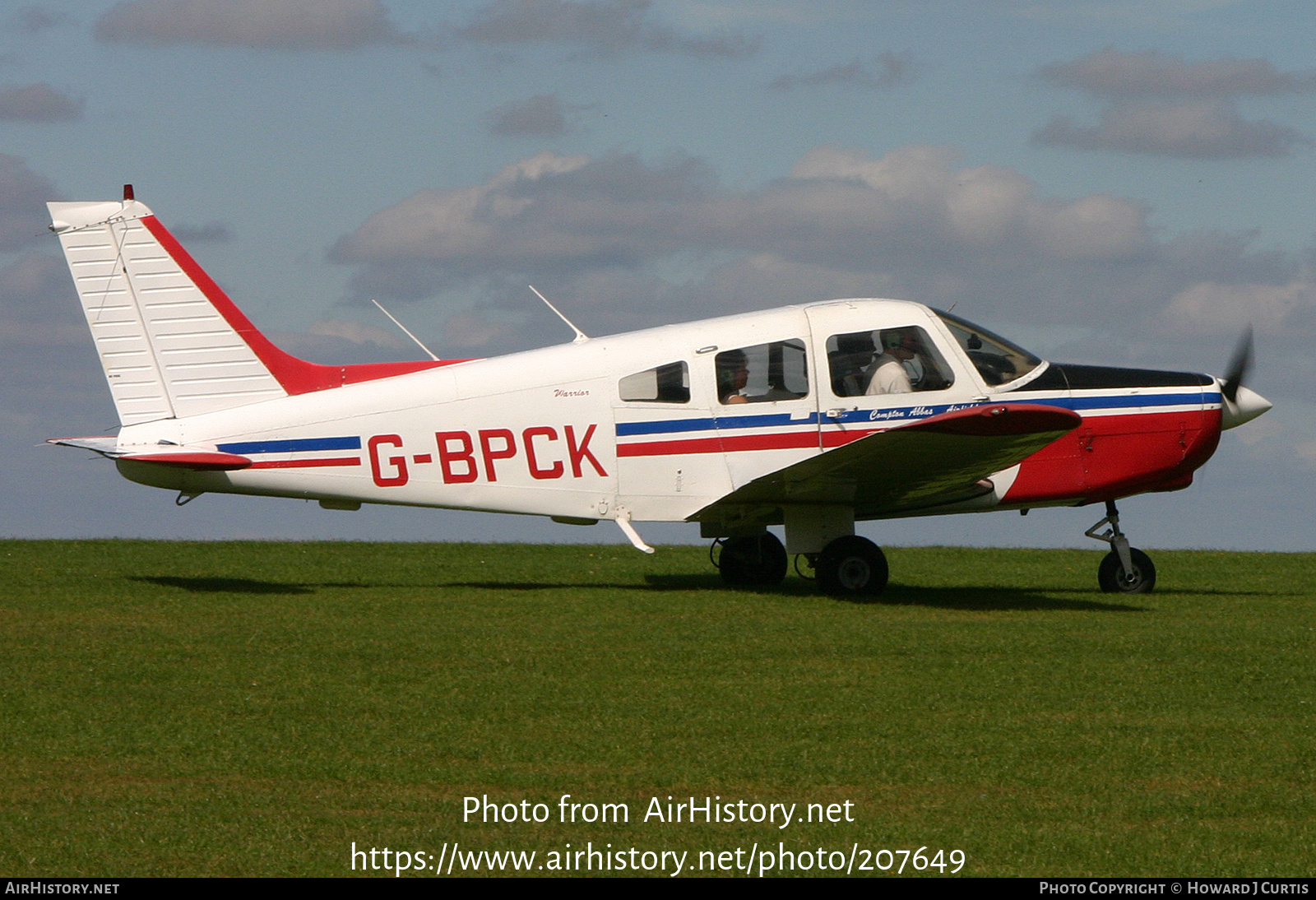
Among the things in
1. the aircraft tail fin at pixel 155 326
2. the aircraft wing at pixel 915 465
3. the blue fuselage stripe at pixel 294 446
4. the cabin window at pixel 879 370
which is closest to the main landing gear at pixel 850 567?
the aircraft wing at pixel 915 465

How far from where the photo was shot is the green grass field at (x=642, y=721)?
5305 mm

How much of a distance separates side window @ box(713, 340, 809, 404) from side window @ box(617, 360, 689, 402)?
13.7 inches

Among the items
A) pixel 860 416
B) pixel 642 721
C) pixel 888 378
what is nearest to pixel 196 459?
pixel 860 416

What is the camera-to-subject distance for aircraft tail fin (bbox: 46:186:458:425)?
37.8ft

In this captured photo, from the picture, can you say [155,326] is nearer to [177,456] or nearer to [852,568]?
[177,456]

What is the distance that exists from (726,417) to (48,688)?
5.86m

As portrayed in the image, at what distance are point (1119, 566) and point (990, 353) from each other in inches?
92.8

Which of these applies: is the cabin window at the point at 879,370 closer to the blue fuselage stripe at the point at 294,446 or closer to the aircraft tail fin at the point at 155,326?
the blue fuselage stripe at the point at 294,446

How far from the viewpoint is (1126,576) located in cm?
1240

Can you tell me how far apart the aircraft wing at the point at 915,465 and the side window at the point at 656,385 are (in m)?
1.02

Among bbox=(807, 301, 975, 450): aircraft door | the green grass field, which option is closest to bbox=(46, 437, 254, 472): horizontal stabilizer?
the green grass field

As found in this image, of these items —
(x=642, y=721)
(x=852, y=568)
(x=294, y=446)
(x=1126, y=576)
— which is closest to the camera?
(x=642, y=721)

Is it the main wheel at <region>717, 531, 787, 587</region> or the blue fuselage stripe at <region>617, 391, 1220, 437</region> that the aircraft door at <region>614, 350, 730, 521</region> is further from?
the main wheel at <region>717, 531, 787, 587</region>
